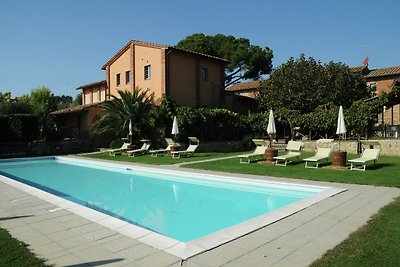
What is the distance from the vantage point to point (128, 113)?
2369cm

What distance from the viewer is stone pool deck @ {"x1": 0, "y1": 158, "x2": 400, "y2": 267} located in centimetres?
409

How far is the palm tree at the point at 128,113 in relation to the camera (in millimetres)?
23688

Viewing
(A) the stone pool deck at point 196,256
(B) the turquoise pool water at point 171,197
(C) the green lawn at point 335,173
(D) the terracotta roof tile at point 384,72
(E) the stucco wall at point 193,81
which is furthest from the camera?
(D) the terracotta roof tile at point 384,72

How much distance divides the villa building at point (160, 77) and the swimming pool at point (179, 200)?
11.8 metres

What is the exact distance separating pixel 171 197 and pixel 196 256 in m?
6.08

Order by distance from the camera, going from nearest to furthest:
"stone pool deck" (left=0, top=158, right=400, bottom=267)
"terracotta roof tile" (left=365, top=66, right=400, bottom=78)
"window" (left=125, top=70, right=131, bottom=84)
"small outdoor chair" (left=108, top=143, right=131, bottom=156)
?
"stone pool deck" (left=0, top=158, right=400, bottom=267), "small outdoor chair" (left=108, top=143, right=131, bottom=156), "window" (left=125, top=70, right=131, bottom=84), "terracotta roof tile" (left=365, top=66, right=400, bottom=78)

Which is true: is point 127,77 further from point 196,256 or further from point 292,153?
point 196,256

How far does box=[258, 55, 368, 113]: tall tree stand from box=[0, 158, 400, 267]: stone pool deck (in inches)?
870

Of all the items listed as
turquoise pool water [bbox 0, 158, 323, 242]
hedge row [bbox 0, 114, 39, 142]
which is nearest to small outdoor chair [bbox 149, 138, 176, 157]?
turquoise pool water [bbox 0, 158, 323, 242]

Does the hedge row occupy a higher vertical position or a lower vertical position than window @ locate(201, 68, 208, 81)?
lower

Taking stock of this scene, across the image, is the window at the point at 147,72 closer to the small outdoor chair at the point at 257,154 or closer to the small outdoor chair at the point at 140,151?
the small outdoor chair at the point at 140,151

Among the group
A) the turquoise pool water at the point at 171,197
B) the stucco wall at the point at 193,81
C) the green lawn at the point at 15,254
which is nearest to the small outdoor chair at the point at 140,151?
the turquoise pool water at the point at 171,197

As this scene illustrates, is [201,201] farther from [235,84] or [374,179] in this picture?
[235,84]

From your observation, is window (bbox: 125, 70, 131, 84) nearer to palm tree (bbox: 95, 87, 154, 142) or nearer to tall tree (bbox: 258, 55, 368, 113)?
palm tree (bbox: 95, 87, 154, 142)
